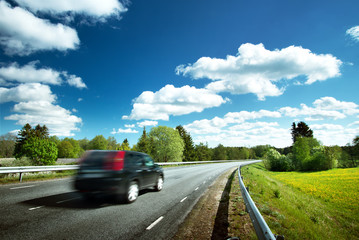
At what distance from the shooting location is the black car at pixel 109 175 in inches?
222

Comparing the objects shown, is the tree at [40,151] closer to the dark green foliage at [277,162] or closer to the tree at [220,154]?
the dark green foliage at [277,162]

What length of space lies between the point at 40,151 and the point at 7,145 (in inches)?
2690

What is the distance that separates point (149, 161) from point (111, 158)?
244 cm

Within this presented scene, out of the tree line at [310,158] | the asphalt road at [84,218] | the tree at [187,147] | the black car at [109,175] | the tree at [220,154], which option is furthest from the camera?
the tree at [220,154]

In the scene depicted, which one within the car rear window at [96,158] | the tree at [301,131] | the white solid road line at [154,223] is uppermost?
the tree at [301,131]

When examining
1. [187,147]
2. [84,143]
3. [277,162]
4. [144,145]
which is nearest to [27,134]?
[144,145]

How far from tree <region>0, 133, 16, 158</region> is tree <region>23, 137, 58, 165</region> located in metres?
63.8

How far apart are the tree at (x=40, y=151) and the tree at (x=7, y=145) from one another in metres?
63.8

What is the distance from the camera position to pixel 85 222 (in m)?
4.32

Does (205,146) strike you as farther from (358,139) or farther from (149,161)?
(149,161)

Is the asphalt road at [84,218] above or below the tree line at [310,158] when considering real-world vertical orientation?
above

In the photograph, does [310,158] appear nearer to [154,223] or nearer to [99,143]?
[154,223]

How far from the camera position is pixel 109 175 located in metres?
5.70

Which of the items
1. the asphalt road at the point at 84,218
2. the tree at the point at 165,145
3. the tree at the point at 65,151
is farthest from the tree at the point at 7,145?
the asphalt road at the point at 84,218
